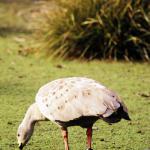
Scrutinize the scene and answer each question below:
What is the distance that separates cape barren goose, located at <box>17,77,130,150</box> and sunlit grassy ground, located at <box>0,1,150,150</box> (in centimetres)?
51

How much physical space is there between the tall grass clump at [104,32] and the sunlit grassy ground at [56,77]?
26 centimetres

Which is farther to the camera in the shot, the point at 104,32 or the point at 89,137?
the point at 104,32

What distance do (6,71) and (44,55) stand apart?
134cm

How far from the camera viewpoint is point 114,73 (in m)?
10.1

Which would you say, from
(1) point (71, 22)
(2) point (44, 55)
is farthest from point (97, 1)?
(2) point (44, 55)

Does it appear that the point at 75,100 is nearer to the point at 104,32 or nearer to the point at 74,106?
the point at 74,106

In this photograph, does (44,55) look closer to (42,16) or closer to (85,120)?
(42,16)

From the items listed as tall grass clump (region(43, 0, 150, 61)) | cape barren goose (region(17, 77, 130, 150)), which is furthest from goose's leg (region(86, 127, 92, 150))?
tall grass clump (region(43, 0, 150, 61))

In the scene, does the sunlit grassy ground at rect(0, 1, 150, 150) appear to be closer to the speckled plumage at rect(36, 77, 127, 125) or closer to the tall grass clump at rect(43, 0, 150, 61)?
the tall grass clump at rect(43, 0, 150, 61)

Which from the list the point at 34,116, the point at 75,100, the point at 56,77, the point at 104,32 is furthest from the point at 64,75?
the point at 75,100

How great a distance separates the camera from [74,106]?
17.6 feet

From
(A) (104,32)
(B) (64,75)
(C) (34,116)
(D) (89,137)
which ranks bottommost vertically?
(B) (64,75)

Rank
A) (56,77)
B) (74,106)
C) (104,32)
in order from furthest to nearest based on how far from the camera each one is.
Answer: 1. (104,32)
2. (56,77)
3. (74,106)

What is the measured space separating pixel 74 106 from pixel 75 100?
0.07m
